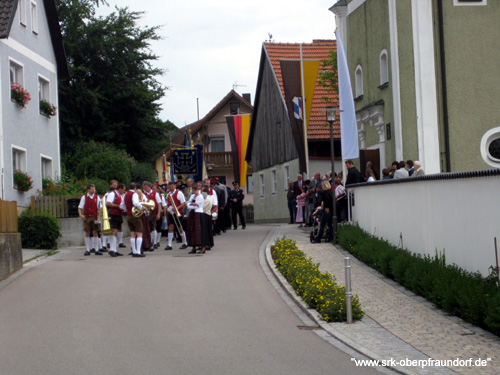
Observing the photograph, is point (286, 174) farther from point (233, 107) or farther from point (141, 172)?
point (233, 107)

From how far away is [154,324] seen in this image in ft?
36.8

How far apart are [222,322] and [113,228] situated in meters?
10.2

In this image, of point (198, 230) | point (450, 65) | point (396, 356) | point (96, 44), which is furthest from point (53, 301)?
point (96, 44)

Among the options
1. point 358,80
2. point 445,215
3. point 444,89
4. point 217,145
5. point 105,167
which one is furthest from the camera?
point 217,145

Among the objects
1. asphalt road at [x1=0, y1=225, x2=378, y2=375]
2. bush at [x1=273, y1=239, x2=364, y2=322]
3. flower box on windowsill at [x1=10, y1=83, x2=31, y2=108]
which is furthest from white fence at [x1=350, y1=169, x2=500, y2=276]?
flower box on windowsill at [x1=10, y1=83, x2=31, y2=108]

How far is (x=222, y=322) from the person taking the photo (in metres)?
11.4

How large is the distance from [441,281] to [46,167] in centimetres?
1983

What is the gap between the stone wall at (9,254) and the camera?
53.5ft

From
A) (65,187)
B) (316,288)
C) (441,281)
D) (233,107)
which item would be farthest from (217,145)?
(441,281)

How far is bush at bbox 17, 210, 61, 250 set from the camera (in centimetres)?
2244

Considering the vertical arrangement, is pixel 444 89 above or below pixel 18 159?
above

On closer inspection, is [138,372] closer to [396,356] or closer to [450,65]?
[396,356]

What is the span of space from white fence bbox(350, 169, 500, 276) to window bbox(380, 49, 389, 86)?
941 centimetres

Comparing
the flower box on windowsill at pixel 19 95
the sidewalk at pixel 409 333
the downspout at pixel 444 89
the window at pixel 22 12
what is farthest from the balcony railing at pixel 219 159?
the sidewalk at pixel 409 333
